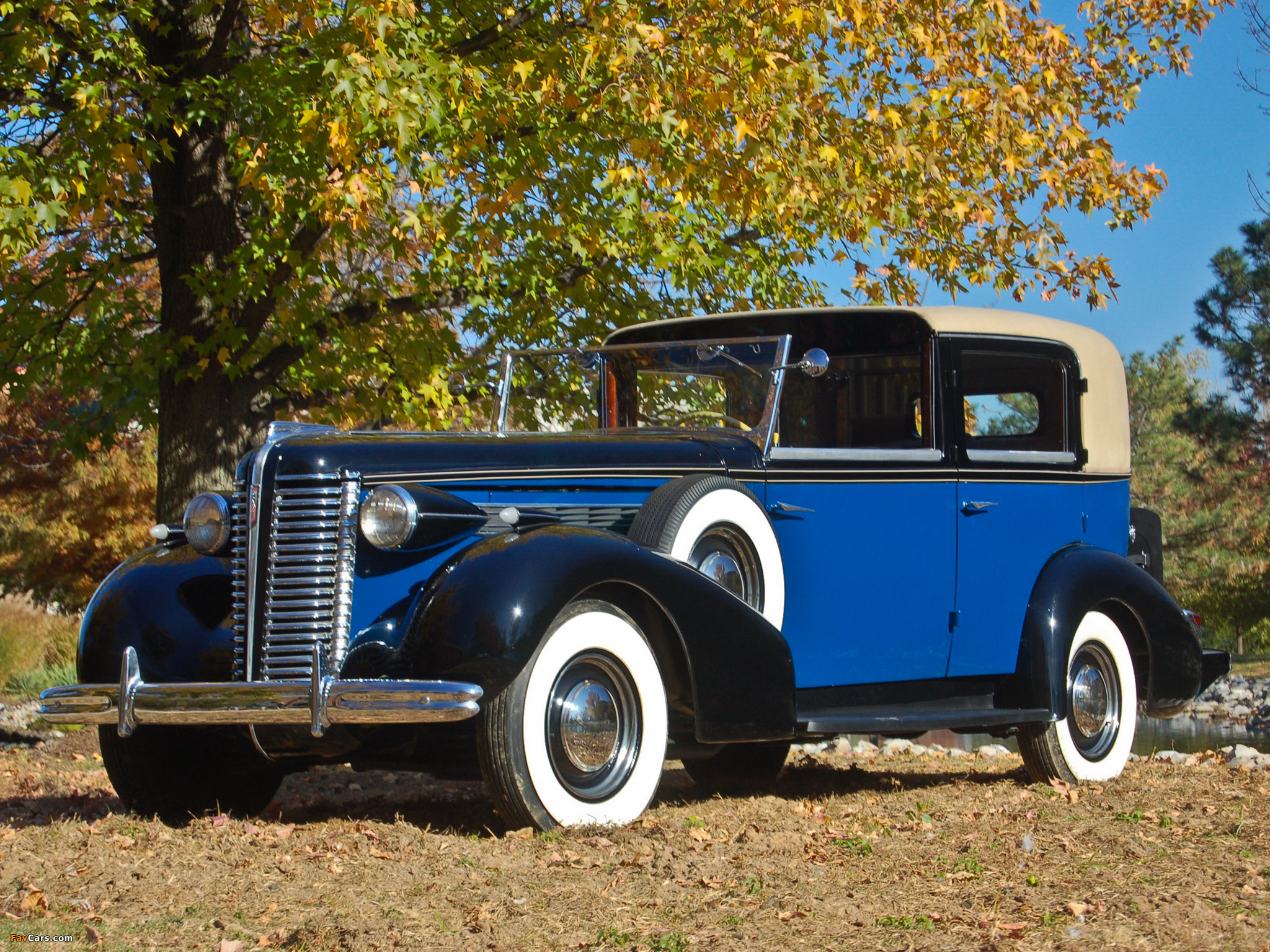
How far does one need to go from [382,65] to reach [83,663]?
3690mm

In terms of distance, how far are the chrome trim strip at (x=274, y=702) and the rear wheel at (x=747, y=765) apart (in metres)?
2.77

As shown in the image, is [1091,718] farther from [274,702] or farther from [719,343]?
[274,702]

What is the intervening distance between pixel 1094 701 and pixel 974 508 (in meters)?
1.26

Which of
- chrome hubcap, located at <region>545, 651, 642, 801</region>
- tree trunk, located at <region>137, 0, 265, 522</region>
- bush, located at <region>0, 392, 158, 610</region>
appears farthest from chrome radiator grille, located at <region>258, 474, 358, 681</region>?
bush, located at <region>0, 392, 158, 610</region>

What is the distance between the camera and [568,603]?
14.9ft

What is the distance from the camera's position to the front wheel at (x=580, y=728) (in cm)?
441

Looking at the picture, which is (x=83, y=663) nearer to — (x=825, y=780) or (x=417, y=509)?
(x=417, y=509)

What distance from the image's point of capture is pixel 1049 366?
6.77 meters

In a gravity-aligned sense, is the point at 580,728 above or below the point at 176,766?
above

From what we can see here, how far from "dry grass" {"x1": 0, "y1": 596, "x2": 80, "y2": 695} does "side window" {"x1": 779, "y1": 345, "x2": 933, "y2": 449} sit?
344 inches

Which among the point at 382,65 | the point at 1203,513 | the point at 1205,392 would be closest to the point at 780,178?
the point at 382,65

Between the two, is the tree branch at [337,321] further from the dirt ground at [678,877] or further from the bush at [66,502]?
the bush at [66,502]

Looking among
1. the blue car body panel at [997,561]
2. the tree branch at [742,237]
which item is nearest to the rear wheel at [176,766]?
the blue car body panel at [997,561]

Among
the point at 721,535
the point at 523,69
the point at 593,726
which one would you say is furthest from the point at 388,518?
the point at 523,69
